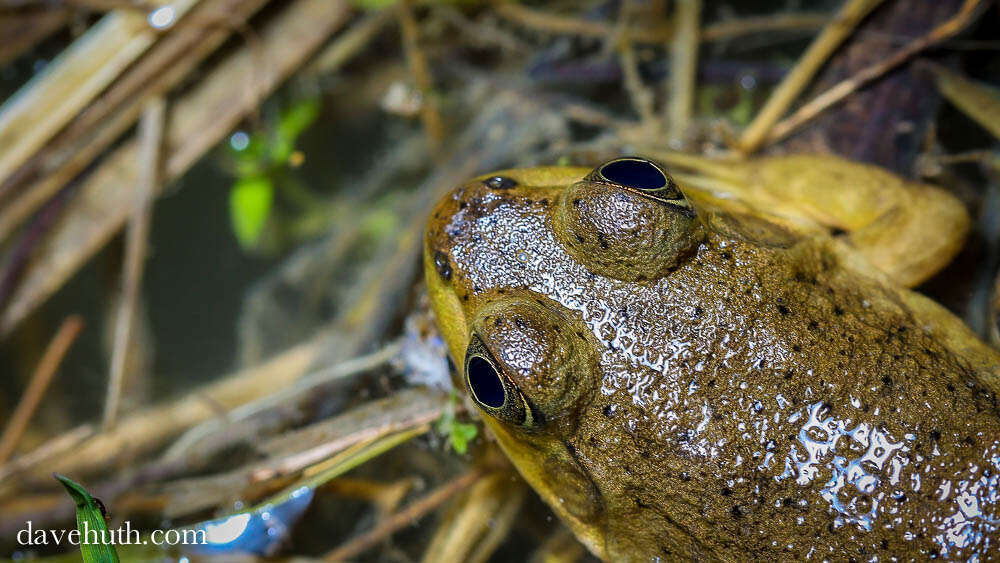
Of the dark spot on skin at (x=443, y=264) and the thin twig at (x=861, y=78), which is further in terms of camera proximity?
the thin twig at (x=861, y=78)

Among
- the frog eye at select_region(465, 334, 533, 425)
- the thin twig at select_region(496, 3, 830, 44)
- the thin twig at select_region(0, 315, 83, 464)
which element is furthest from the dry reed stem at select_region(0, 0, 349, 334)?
the frog eye at select_region(465, 334, 533, 425)

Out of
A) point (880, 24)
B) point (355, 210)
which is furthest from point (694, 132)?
point (355, 210)

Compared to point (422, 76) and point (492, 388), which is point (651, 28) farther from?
point (492, 388)

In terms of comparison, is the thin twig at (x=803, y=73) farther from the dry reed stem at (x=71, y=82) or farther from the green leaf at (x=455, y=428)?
the dry reed stem at (x=71, y=82)

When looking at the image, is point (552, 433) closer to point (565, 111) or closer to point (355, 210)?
point (565, 111)

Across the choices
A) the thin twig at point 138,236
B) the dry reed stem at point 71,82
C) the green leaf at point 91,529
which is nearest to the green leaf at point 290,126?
the thin twig at point 138,236

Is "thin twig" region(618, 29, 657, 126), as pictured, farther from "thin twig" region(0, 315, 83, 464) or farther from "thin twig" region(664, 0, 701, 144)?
"thin twig" region(0, 315, 83, 464)

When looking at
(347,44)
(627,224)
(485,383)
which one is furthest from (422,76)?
(485,383)
